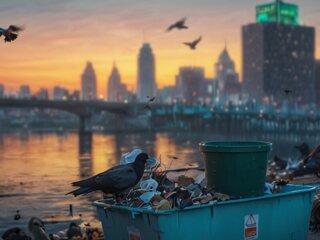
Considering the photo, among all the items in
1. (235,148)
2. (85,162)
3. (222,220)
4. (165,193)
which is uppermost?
(235,148)

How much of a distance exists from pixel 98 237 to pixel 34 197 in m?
13.8

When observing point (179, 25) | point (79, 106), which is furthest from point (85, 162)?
point (79, 106)

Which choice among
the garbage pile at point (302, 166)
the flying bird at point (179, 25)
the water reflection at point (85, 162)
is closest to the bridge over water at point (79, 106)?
the water reflection at point (85, 162)

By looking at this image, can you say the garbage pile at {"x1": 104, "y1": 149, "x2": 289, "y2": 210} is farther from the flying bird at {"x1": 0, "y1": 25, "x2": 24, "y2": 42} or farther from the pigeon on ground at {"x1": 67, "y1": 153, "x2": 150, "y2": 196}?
the flying bird at {"x1": 0, "y1": 25, "x2": 24, "y2": 42}

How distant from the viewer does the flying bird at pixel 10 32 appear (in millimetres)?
7762

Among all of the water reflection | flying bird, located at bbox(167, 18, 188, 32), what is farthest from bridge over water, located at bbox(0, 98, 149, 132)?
flying bird, located at bbox(167, 18, 188, 32)

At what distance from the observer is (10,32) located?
25.7 feet

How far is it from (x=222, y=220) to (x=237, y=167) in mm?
803

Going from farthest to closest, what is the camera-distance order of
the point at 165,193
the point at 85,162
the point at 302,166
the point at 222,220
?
the point at 85,162, the point at 302,166, the point at 165,193, the point at 222,220

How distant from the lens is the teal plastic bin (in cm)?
724

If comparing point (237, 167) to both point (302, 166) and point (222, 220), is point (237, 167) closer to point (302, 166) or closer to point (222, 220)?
point (222, 220)

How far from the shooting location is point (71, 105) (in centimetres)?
14738

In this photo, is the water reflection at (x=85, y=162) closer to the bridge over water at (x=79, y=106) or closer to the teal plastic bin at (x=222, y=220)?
the teal plastic bin at (x=222, y=220)

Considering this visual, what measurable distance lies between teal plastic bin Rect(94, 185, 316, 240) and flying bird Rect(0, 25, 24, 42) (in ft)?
8.67
